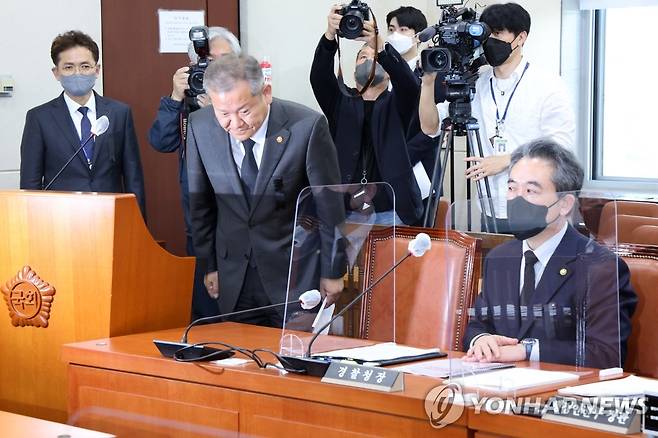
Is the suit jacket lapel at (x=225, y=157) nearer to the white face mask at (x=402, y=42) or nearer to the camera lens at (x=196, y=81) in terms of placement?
the camera lens at (x=196, y=81)

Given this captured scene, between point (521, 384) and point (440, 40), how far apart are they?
1913 millimetres

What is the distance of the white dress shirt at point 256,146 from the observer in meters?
3.18

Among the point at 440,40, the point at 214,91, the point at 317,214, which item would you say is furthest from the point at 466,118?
the point at 317,214

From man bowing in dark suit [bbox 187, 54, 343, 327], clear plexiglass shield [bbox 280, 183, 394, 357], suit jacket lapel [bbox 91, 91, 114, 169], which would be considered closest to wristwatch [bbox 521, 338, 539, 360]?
clear plexiglass shield [bbox 280, 183, 394, 357]

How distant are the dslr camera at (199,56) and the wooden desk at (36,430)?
194 cm

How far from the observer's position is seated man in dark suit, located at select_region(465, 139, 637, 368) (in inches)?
84.2

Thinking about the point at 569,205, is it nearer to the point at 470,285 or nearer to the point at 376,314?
the point at 470,285

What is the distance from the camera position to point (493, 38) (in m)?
3.87

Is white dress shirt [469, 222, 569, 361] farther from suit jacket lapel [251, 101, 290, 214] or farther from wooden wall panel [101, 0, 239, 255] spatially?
wooden wall panel [101, 0, 239, 255]

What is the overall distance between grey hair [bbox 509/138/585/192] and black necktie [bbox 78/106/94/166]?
2.27 metres

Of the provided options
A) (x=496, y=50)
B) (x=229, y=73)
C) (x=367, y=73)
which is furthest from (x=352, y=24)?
(x=229, y=73)

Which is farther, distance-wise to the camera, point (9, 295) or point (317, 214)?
point (9, 295)

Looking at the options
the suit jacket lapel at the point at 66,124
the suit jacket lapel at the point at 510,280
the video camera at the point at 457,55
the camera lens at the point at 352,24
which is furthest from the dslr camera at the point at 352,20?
the suit jacket lapel at the point at 510,280

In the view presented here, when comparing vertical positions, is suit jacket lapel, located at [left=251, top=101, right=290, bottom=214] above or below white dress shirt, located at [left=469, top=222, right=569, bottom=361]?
above
